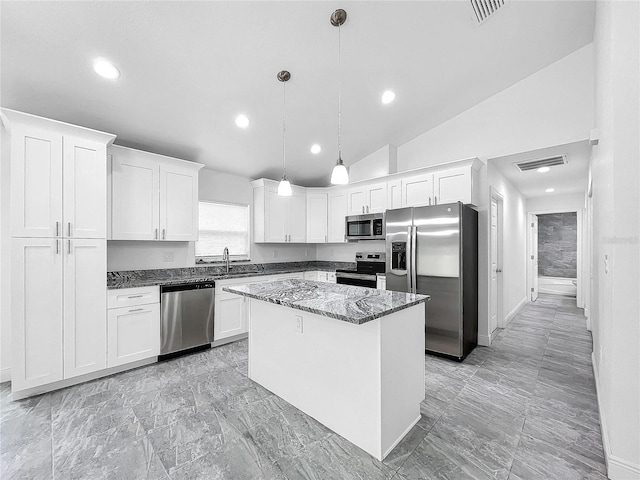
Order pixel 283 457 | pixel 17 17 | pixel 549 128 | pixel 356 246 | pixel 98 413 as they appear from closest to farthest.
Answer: pixel 283 457, pixel 17 17, pixel 98 413, pixel 549 128, pixel 356 246

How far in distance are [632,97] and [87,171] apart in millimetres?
4203

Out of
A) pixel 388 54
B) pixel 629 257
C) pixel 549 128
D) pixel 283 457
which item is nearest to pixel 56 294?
pixel 283 457

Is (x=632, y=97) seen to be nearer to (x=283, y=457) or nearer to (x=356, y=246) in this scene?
(x=283, y=457)

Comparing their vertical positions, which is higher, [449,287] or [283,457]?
[449,287]

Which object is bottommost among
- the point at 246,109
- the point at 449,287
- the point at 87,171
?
the point at 449,287

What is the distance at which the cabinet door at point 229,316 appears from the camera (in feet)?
12.6

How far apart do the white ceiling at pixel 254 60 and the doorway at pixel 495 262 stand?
157cm

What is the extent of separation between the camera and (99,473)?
1.71 metres

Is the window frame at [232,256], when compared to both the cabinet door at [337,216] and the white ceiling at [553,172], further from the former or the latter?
the white ceiling at [553,172]

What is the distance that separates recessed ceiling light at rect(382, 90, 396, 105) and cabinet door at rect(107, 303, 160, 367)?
363cm

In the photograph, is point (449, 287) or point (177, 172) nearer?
A: point (449, 287)

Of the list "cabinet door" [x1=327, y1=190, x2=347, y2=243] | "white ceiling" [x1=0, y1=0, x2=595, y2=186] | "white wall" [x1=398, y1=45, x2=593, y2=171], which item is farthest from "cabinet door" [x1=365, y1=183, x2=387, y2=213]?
"white ceiling" [x1=0, y1=0, x2=595, y2=186]

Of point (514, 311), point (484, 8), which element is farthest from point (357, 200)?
point (514, 311)

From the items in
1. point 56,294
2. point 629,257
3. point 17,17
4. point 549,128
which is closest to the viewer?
point 629,257
